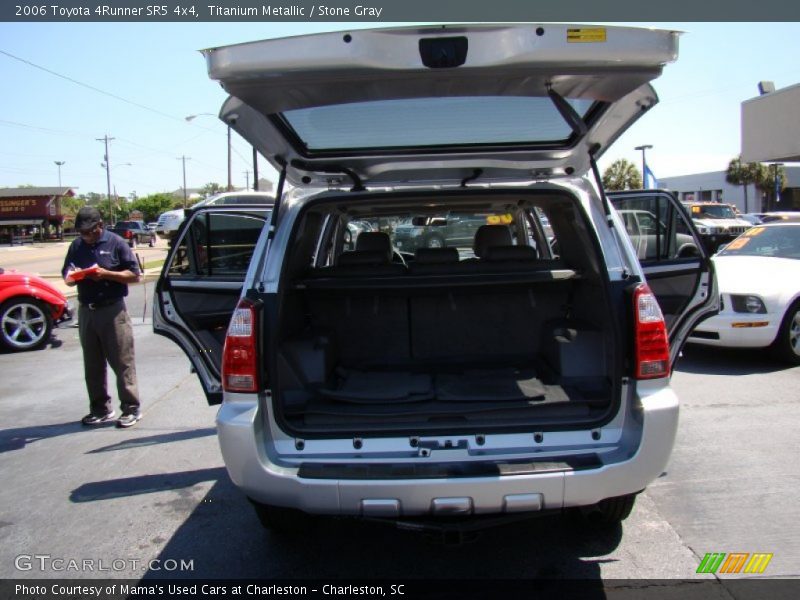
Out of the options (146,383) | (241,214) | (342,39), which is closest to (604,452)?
(342,39)

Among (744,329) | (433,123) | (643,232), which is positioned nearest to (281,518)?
(433,123)

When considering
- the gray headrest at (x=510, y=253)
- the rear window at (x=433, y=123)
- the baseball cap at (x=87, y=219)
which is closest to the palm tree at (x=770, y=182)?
the gray headrest at (x=510, y=253)

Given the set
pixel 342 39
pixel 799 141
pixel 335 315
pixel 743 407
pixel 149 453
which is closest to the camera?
pixel 342 39

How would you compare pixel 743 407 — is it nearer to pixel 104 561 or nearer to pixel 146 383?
pixel 104 561

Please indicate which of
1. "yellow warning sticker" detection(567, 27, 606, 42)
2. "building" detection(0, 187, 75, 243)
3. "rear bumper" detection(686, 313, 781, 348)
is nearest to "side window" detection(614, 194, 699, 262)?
"rear bumper" detection(686, 313, 781, 348)

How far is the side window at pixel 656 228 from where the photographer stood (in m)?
4.42

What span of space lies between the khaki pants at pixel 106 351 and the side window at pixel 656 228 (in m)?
4.10

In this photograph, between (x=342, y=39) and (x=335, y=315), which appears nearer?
(x=342, y=39)

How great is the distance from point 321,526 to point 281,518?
0.40 m

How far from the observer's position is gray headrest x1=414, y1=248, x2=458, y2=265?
4.11 meters

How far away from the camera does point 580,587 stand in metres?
2.89

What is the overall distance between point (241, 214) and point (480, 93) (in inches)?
105

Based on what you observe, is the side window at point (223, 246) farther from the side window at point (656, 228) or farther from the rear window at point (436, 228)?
the side window at point (656, 228)

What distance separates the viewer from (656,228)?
4.47 metres
